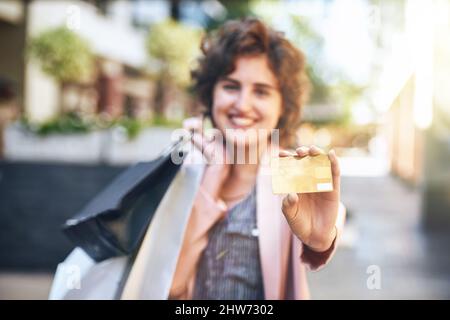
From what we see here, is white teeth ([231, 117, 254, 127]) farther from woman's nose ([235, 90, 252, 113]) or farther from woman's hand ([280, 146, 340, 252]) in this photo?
woman's hand ([280, 146, 340, 252])

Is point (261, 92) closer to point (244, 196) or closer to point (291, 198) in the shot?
point (244, 196)

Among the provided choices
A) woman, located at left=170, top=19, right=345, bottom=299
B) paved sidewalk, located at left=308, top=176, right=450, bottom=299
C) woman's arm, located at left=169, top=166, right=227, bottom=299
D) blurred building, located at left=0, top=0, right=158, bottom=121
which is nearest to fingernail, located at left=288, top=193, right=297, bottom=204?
woman, located at left=170, top=19, right=345, bottom=299

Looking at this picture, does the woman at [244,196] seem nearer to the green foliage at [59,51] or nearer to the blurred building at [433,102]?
the blurred building at [433,102]

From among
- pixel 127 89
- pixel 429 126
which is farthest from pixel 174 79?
pixel 127 89

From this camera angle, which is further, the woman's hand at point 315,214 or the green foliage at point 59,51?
the green foliage at point 59,51

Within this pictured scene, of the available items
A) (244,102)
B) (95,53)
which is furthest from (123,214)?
(95,53)

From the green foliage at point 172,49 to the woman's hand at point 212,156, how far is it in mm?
8355

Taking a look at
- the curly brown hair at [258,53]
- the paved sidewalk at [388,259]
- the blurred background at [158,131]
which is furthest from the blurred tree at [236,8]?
the curly brown hair at [258,53]

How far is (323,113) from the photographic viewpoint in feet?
60.5

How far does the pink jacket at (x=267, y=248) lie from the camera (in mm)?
1422

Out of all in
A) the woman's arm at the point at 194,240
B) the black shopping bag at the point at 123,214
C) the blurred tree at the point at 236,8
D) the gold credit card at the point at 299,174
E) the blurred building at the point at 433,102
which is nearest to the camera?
the gold credit card at the point at 299,174

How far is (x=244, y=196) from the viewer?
5.04ft

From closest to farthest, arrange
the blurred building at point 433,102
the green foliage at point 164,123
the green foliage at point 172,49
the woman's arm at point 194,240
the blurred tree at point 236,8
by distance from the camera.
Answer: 1. the woman's arm at point 194,240
2. the green foliage at point 164,123
3. the blurred building at point 433,102
4. the blurred tree at point 236,8
5. the green foliage at point 172,49

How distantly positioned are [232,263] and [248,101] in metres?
0.43
